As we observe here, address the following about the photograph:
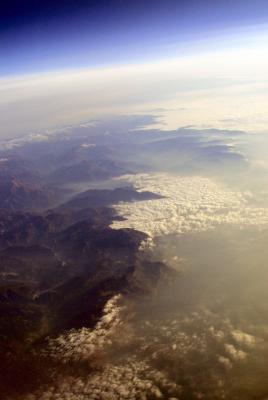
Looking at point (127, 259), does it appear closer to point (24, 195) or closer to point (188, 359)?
point (188, 359)

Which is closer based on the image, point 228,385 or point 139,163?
point 228,385

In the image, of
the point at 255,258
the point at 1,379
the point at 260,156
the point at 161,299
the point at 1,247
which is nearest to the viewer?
the point at 1,379

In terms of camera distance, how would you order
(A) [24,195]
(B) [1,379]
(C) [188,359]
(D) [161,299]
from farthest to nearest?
1. (A) [24,195]
2. (D) [161,299]
3. (B) [1,379]
4. (C) [188,359]

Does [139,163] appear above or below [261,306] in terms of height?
above

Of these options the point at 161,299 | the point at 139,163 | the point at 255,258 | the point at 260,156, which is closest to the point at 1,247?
the point at 161,299

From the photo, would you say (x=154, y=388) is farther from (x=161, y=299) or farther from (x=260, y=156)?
(x=260, y=156)

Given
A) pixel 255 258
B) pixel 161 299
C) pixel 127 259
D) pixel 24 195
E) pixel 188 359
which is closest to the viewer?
pixel 188 359

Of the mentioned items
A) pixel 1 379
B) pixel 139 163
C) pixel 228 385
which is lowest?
pixel 1 379

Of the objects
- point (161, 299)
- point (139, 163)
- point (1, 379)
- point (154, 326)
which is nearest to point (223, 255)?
point (161, 299)

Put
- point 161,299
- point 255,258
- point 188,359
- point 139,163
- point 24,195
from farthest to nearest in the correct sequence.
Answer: point 139,163 < point 24,195 < point 255,258 < point 161,299 < point 188,359
